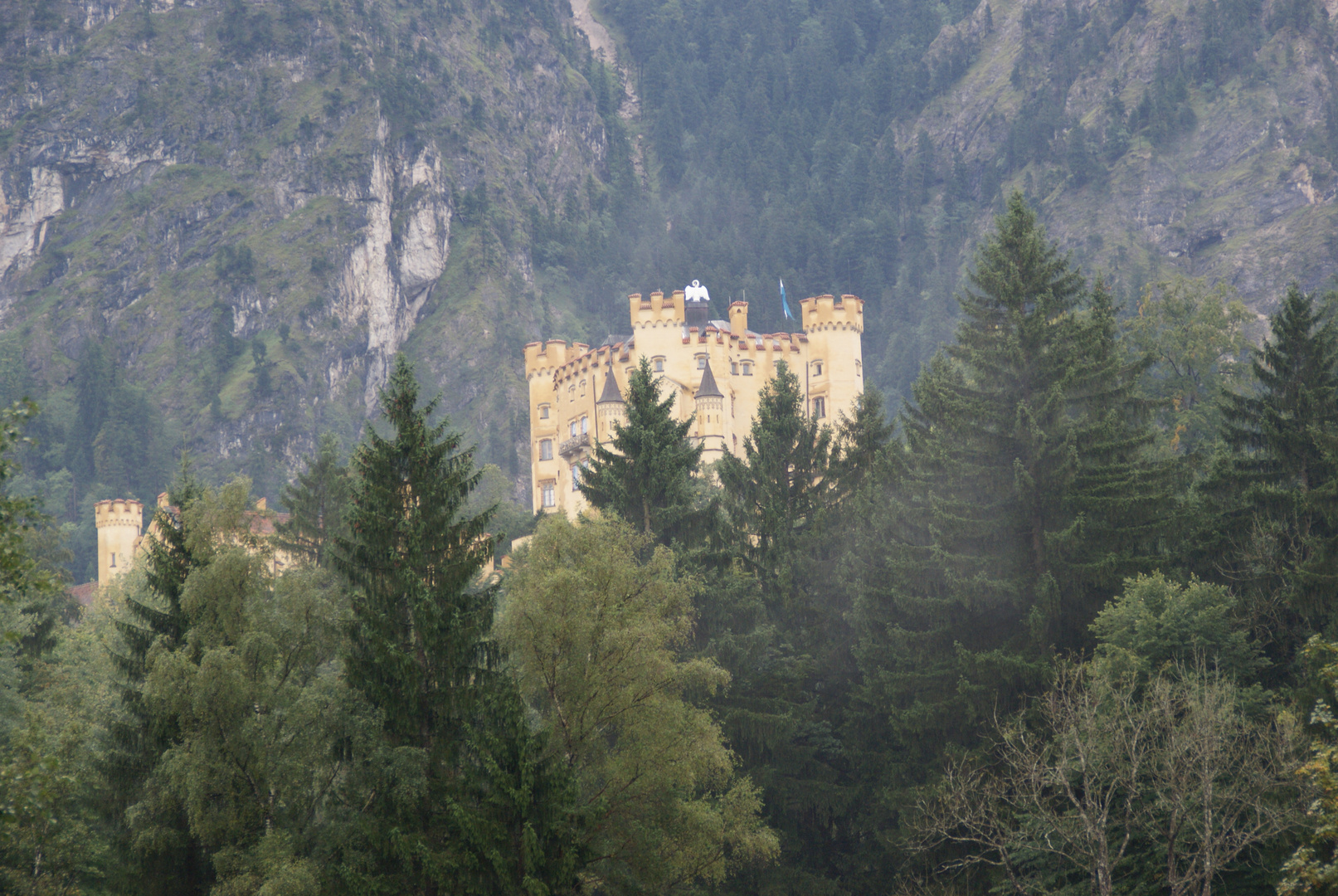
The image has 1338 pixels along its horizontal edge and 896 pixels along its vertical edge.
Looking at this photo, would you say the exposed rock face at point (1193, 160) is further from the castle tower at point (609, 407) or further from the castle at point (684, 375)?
the castle tower at point (609, 407)

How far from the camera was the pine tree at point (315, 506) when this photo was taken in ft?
152

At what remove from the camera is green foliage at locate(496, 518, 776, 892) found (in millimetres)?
27703

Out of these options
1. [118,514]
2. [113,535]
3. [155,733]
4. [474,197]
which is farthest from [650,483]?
[474,197]

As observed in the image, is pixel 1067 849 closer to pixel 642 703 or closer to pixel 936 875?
pixel 936 875

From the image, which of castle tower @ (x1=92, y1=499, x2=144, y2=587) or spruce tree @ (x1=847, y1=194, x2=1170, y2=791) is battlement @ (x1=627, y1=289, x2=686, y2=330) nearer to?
castle tower @ (x1=92, y1=499, x2=144, y2=587)

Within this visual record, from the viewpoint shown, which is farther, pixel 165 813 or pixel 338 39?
pixel 338 39

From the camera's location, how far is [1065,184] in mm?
144750

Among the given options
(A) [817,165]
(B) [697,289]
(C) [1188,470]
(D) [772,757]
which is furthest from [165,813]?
(A) [817,165]

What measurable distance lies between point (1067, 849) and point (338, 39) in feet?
482

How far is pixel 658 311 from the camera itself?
72.9m

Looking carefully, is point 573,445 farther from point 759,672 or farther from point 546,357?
point 759,672

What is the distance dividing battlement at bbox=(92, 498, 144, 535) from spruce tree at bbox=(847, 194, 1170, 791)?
56620mm

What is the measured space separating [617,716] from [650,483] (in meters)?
12.3

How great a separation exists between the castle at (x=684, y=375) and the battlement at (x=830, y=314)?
0.04 m
